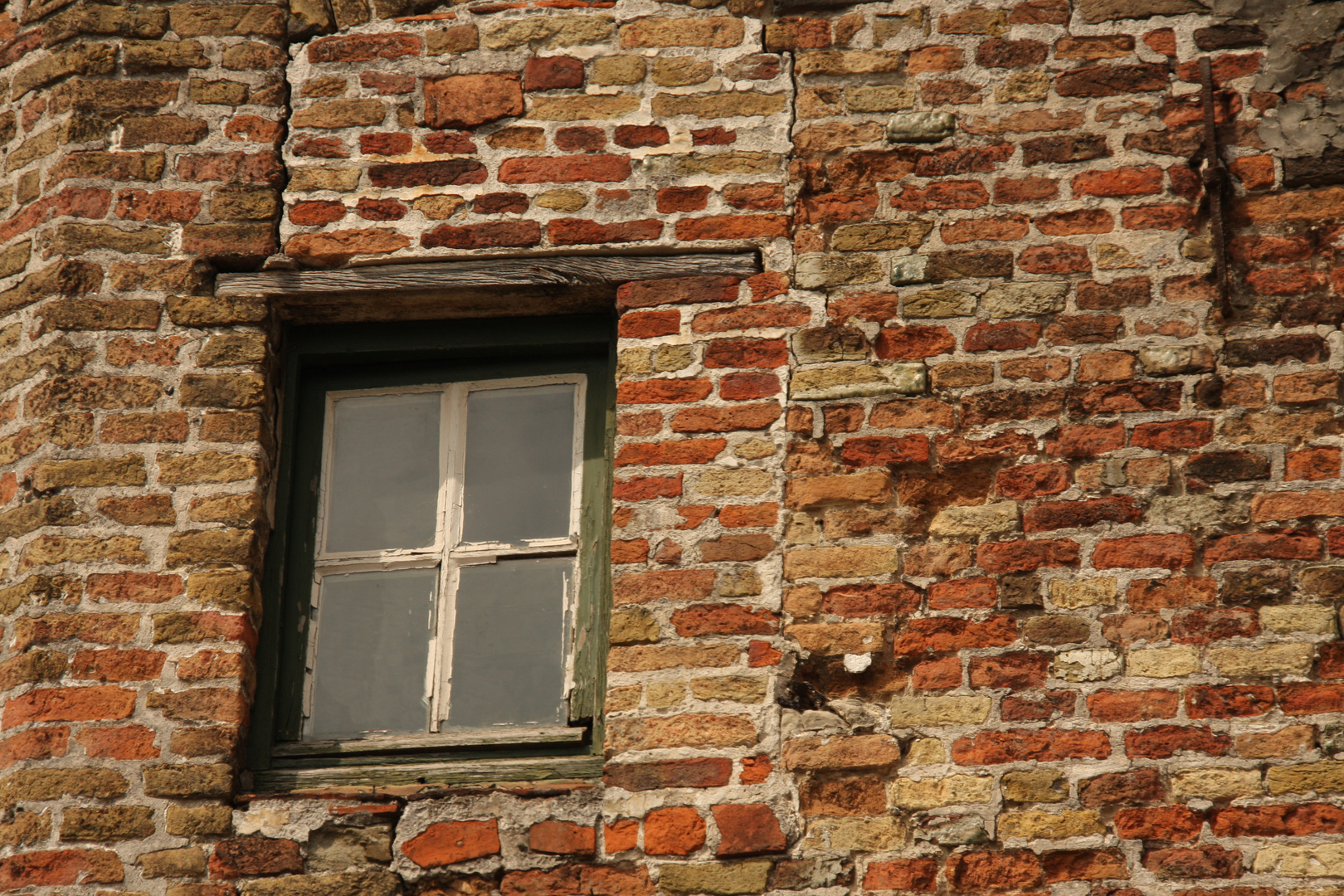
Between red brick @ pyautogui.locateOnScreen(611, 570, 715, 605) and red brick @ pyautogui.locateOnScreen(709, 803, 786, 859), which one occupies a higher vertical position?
red brick @ pyautogui.locateOnScreen(611, 570, 715, 605)

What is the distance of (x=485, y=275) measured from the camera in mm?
4770

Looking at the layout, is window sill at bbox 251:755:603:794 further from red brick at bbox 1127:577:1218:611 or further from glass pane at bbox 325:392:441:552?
red brick at bbox 1127:577:1218:611

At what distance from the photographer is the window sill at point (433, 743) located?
4453mm

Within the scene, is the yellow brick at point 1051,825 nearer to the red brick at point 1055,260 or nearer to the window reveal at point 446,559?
the window reveal at point 446,559

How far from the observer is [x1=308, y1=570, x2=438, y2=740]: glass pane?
15.0ft

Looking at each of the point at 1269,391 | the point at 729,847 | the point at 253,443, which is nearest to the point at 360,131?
the point at 253,443

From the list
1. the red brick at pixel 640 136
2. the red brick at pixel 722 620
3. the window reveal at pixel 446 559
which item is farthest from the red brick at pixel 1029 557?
the red brick at pixel 640 136

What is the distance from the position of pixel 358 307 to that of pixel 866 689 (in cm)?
182

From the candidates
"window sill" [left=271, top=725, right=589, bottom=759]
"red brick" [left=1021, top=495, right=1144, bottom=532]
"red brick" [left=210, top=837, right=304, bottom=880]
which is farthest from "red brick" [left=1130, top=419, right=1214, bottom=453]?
"red brick" [left=210, top=837, right=304, bottom=880]

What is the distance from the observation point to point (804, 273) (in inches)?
184

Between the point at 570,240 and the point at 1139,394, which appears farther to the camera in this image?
the point at 570,240

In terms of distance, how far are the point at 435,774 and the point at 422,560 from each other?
0.61 metres

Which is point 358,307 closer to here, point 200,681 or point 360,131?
point 360,131

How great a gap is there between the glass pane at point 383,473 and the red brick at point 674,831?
108 cm
